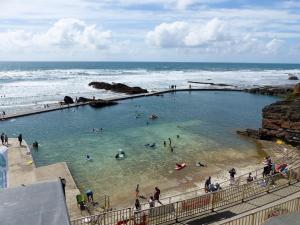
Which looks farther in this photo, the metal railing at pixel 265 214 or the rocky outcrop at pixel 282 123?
the rocky outcrop at pixel 282 123

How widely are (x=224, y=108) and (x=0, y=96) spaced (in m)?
42.0

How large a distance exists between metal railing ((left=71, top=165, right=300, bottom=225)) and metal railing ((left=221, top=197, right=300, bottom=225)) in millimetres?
2463

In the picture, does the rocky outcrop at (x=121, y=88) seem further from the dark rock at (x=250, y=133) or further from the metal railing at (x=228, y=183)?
the metal railing at (x=228, y=183)

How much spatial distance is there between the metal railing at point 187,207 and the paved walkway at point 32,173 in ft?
18.5

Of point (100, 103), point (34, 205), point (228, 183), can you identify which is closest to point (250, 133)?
point (228, 183)

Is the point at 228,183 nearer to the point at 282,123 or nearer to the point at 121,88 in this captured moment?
the point at 282,123

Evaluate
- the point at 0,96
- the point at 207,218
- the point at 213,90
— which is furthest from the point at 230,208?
the point at 213,90

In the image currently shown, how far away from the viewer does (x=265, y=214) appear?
13773 millimetres

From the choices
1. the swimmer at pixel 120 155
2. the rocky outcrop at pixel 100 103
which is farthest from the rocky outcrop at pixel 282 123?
the rocky outcrop at pixel 100 103

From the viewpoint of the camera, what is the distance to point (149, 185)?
77.5 feet

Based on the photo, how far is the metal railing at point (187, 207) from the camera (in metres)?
14.3

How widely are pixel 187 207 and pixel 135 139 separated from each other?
2109 cm

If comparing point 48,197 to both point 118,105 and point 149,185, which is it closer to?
point 149,185

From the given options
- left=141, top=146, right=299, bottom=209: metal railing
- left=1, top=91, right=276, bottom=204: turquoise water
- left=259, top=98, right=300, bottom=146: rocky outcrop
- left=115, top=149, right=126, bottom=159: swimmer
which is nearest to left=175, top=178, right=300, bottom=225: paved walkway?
left=141, top=146, right=299, bottom=209: metal railing
